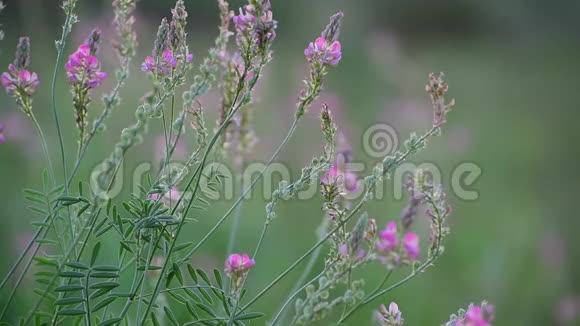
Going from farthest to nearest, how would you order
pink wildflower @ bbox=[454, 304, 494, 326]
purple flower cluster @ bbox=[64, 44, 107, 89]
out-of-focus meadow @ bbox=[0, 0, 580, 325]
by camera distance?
out-of-focus meadow @ bbox=[0, 0, 580, 325], purple flower cluster @ bbox=[64, 44, 107, 89], pink wildflower @ bbox=[454, 304, 494, 326]

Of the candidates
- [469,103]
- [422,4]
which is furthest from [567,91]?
[422,4]

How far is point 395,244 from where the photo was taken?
1.33m

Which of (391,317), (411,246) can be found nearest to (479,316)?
(391,317)

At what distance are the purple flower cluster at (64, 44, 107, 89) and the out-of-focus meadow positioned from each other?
0.41 m

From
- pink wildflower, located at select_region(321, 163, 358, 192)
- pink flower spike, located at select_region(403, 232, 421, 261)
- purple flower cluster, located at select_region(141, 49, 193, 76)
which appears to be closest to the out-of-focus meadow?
pink wildflower, located at select_region(321, 163, 358, 192)

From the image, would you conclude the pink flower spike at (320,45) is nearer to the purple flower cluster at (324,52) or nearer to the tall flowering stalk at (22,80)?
the purple flower cluster at (324,52)

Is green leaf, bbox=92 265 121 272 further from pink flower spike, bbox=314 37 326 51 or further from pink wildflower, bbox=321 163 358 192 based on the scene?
pink flower spike, bbox=314 37 326 51

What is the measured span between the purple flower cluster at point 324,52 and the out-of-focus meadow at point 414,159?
500 millimetres

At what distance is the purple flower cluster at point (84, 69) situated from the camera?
47.0 inches

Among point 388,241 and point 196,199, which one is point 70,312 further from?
point 388,241

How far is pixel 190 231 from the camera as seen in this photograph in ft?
9.71

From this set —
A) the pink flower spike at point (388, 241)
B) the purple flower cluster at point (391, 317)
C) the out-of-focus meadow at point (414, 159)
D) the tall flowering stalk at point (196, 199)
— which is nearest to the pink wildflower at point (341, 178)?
the tall flowering stalk at point (196, 199)

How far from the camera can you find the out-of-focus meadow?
2912 millimetres

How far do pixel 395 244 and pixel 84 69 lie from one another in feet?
2.05
